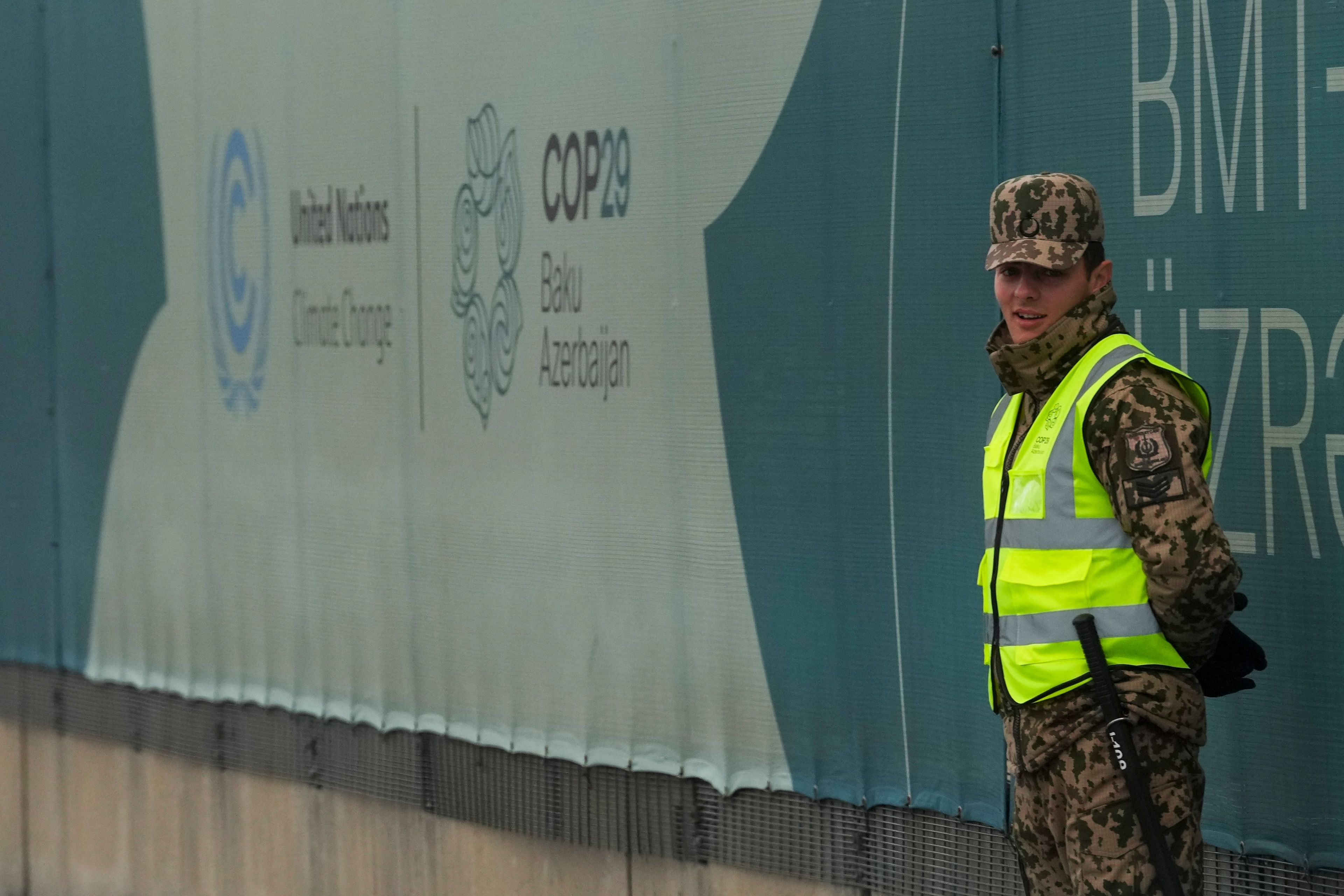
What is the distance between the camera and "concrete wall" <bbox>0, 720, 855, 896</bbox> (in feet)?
18.3

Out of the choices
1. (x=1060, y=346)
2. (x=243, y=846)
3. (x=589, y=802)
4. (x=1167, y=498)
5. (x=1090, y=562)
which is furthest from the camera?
(x=243, y=846)

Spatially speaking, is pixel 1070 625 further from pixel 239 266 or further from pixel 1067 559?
pixel 239 266

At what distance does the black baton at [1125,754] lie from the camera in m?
3.03

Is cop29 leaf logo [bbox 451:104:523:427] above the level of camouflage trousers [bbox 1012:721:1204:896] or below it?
above

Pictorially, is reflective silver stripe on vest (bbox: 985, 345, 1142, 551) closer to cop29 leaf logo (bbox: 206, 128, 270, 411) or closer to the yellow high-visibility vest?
the yellow high-visibility vest

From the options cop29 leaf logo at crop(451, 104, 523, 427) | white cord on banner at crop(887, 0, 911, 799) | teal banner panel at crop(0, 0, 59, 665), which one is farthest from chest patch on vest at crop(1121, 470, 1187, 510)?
teal banner panel at crop(0, 0, 59, 665)

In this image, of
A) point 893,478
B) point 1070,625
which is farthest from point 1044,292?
point 893,478

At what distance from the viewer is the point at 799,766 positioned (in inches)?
191

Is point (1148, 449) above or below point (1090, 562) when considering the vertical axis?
above

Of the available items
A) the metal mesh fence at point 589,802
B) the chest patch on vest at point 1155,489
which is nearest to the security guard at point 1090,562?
the chest patch on vest at point 1155,489

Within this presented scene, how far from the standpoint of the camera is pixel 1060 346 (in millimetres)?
3260

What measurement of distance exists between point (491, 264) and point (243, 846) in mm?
2819

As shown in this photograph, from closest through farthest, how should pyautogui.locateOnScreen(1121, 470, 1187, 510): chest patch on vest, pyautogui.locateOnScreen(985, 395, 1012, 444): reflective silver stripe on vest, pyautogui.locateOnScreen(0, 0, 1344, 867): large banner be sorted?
pyautogui.locateOnScreen(1121, 470, 1187, 510): chest patch on vest, pyautogui.locateOnScreen(985, 395, 1012, 444): reflective silver stripe on vest, pyautogui.locateOnScreen(0, 0, 1344, 867): large banner

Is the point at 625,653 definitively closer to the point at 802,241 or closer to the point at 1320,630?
the point at 802,241
